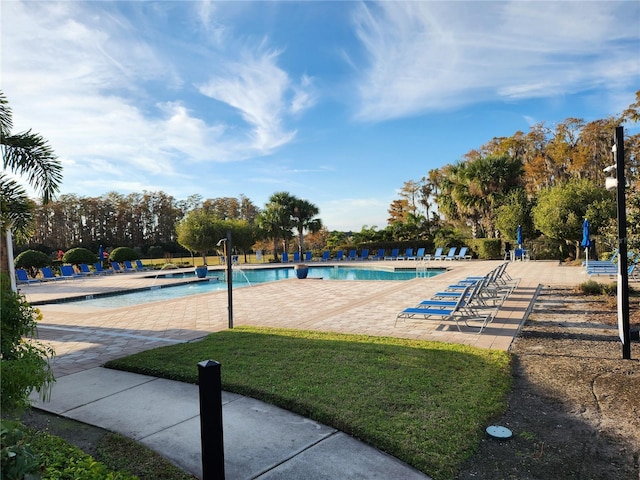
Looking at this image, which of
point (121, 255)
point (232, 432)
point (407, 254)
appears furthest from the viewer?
point (407, 254)

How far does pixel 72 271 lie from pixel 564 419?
25.0 meters

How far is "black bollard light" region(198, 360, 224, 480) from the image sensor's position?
257 cm

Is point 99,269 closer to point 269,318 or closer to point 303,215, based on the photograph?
point 303,215

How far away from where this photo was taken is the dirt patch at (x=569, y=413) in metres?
3.05

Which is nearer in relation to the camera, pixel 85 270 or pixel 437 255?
pixel 85 270

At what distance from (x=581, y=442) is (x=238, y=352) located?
4.26 m

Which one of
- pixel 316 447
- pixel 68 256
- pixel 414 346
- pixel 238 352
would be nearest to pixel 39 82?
pixel 238 352

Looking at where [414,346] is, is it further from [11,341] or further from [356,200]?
[356,200]

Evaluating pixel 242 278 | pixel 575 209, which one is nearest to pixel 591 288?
pixel 575 209

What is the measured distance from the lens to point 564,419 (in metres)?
3.83

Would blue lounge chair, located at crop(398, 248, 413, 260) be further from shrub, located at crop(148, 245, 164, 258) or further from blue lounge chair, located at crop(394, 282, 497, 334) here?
shrub, located at crop(148, 245, 164, 258)

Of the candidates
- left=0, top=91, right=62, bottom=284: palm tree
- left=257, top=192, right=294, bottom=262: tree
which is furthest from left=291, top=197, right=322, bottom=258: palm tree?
left=0, top=91, right=62, bottom=284: palm tree

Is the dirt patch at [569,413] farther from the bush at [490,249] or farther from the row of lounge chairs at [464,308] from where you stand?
the bush at [490,249]

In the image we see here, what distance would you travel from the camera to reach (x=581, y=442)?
11.1 feet
